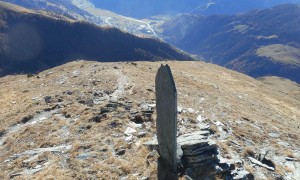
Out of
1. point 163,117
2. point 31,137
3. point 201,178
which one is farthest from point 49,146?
point 201,178

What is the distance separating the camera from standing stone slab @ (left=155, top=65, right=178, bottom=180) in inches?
894

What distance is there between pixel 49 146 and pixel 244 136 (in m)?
17.1

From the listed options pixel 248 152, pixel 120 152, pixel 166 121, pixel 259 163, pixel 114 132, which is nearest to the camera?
pixel 166 121

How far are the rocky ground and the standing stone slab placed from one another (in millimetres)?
1052

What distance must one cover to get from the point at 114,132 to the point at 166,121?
791cm

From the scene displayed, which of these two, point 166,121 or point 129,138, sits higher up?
point 166,121

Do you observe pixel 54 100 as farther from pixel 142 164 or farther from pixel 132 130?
pixel 142 164

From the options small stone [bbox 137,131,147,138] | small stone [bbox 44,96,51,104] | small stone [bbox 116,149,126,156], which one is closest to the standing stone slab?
small stone [bbox 116,149,126,156]

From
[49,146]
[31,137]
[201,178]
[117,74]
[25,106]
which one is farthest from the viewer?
[117,74]

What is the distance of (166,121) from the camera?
23.6 metres

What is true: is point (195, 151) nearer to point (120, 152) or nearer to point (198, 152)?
point (198, 152)

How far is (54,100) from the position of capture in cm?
4175

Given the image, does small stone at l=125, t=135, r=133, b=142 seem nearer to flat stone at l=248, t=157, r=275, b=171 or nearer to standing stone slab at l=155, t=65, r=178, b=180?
standing stone slab at l=155, t=65, r=178, b=180

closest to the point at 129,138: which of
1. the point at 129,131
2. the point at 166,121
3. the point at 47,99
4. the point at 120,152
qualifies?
the point at 129,131
